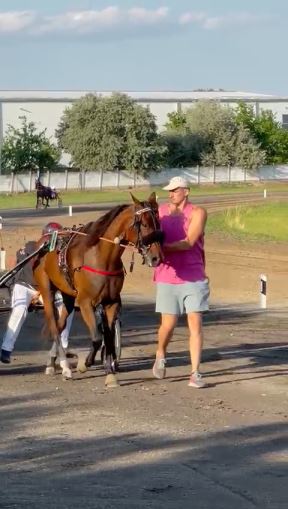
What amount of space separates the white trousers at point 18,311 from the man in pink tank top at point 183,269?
1.74 m

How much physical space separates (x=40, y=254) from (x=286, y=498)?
6.47 m

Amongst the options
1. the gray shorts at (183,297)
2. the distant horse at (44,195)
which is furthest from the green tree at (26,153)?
the gray shorts at (183,297)

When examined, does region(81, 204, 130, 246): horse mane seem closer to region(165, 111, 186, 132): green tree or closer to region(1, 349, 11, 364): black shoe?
region(1, 349, 11, 364): black shoe

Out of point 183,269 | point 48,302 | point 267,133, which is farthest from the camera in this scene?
point 267,133

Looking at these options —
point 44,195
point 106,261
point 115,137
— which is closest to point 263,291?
point 106,261

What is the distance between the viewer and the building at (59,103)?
9769 cm

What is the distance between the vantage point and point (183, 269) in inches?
478

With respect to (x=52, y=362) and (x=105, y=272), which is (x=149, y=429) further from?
(x=52, y=362)

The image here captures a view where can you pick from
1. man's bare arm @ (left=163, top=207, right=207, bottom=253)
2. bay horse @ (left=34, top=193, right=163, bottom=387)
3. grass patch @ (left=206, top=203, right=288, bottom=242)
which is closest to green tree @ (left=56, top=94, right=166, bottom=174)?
grass patch @ (left=206, top=203, right=288, bottom=242)

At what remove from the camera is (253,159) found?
95.2 m

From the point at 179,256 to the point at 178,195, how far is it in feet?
2.00

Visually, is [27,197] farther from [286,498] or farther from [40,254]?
[286,498]

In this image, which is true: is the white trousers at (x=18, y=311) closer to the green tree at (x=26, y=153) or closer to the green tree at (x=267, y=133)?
the green tree at (x=26, y=153)

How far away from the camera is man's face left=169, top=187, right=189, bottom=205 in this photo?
11.9 m
